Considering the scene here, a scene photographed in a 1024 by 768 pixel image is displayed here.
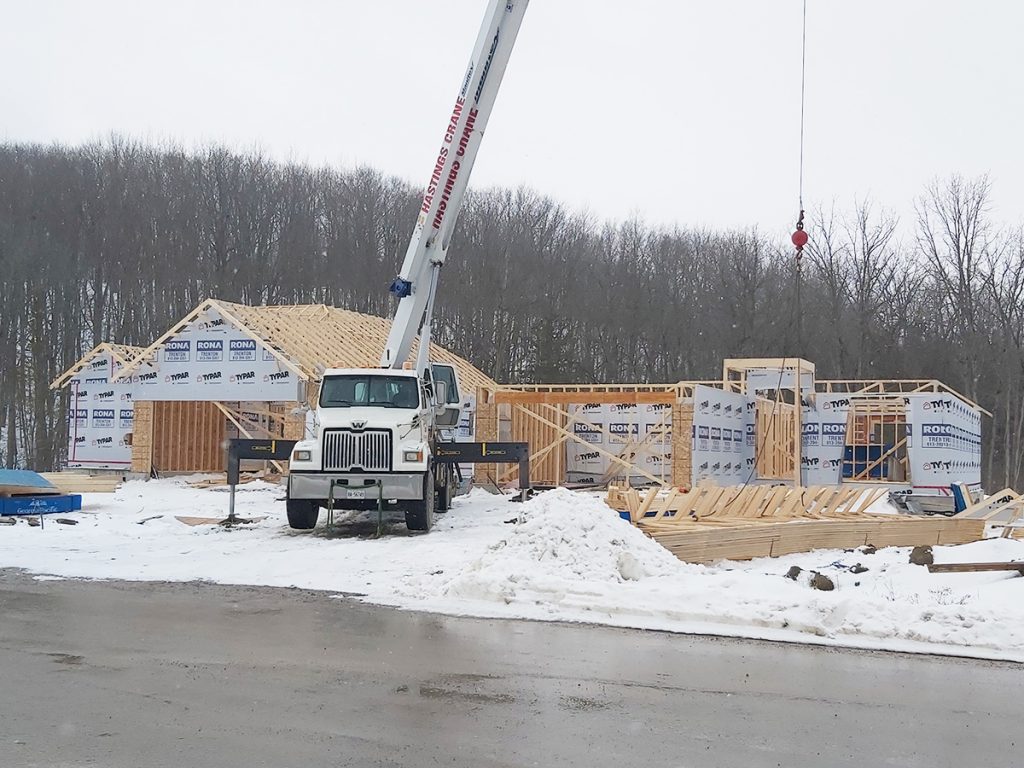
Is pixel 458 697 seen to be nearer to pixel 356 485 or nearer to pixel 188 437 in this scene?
pixel 356 485

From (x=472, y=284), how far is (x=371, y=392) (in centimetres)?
3525

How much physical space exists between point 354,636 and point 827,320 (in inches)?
1740

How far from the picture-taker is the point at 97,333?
155 feet

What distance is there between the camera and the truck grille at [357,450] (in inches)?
639

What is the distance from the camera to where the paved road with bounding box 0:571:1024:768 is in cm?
557

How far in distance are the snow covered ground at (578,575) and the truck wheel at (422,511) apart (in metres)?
0.45

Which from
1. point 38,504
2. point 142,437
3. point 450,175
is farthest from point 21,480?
point 142,437

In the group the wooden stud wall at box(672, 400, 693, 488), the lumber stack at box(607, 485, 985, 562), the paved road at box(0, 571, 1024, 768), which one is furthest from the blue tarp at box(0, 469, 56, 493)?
the wooden stud wall at box(672, 400, 693, 488)

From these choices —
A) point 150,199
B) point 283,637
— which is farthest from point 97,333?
point 283,637

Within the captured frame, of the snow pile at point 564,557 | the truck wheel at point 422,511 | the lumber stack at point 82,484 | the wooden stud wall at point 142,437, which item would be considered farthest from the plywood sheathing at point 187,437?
the snow pile at point 564,557

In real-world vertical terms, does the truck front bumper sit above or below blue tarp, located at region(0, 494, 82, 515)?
above

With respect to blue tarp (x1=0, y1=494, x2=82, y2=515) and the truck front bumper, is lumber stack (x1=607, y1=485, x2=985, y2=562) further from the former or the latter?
blue tarp (x1=0, y1=494, x2=82, y2=515)

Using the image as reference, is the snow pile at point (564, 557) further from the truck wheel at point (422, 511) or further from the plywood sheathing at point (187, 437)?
the plywood sheathing at point (187, 437)

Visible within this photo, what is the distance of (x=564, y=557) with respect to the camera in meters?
11.9
